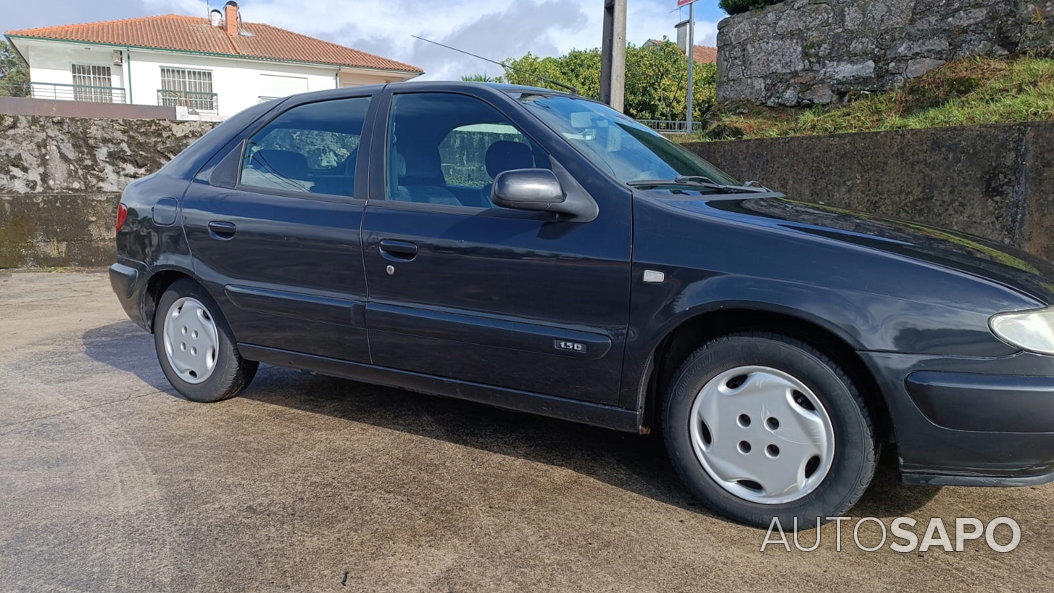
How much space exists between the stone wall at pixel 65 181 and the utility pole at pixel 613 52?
6173 mm

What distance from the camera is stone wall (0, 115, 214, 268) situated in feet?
30.0

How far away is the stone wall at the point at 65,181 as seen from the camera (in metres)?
9.14

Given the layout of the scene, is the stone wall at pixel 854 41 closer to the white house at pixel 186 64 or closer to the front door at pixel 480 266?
the front door at pixel 480 266

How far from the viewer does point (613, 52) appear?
22.0ft

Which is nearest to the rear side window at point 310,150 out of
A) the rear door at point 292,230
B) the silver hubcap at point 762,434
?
the rear door at point 292,230

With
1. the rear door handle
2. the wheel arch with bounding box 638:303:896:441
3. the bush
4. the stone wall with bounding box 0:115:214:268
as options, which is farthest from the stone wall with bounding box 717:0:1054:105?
the stone wall with bounding box 0:115:214:268

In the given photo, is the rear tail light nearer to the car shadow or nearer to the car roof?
the car shadow

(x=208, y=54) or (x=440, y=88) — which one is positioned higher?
(x=208, y=54)

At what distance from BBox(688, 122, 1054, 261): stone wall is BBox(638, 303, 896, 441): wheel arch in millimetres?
1961

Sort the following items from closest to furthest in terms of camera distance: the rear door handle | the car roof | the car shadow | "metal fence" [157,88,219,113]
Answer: the car shadow < the car roof < the rear door handle < "metal fence" [157,88,219,113]

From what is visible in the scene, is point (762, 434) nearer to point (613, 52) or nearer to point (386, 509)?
point (386, 509)

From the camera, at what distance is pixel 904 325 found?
2416mm

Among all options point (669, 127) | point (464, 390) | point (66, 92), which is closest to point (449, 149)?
point (464, 390)

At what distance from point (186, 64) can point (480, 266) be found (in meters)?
35.4
